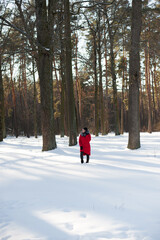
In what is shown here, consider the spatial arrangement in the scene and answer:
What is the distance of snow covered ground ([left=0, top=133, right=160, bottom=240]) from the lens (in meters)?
2.87

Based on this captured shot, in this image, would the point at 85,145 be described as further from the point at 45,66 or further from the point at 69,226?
the point at 45,66

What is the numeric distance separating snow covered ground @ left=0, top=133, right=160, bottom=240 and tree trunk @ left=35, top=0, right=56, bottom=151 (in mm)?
3906

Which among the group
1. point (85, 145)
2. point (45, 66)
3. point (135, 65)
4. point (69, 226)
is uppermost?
point (45, 66)

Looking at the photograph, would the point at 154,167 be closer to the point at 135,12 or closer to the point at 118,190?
the point at 118,190

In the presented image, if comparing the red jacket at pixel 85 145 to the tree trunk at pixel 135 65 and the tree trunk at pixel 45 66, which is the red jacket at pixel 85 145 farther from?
the tree trunk at pixel 45 66

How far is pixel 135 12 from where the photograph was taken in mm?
9516

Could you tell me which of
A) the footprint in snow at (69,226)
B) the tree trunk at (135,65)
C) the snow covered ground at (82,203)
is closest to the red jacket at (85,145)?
the snow covered ground at (82,203)

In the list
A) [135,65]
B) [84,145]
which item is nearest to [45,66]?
[135,65]

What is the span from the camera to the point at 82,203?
12.8 ft

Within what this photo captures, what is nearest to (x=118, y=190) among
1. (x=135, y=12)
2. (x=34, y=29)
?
(x=135, y=12)

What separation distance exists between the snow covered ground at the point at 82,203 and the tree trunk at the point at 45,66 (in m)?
3.91

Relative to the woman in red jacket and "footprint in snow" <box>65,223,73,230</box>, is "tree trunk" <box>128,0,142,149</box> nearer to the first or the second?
the woman in red jacket

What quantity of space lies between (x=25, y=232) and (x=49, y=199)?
132 cm

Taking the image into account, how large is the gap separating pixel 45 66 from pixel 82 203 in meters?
8.19
